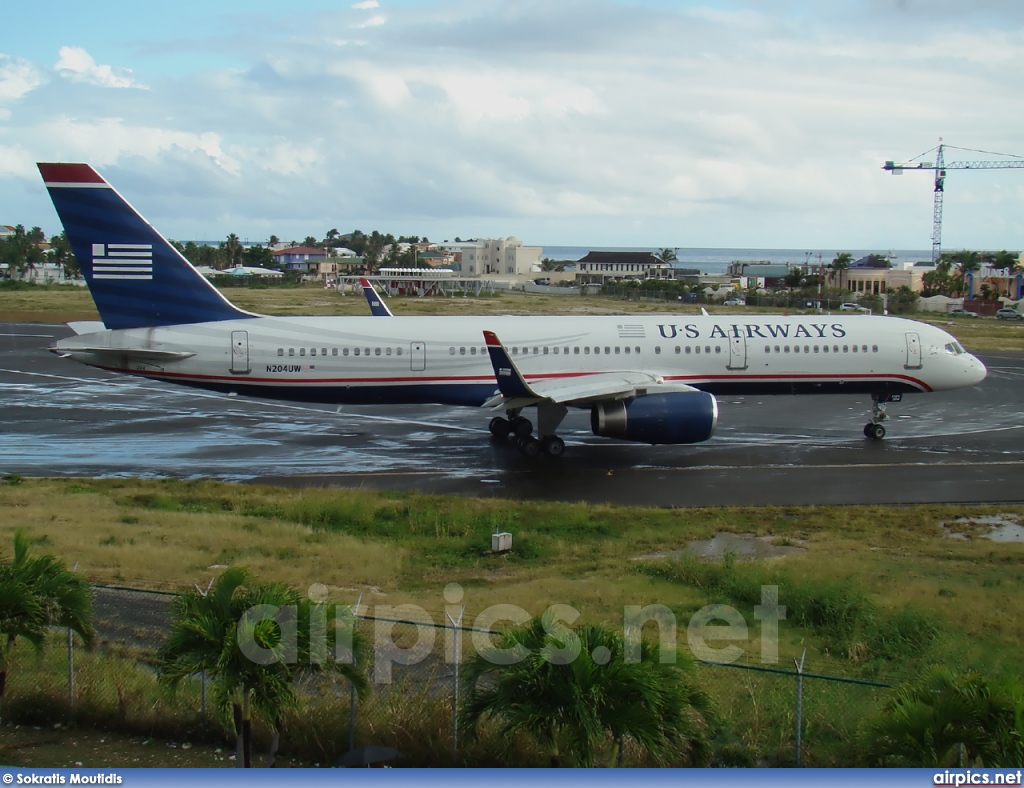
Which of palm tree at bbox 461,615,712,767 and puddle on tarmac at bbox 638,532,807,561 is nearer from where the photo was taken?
palm tree at bbox 461,615,712,767

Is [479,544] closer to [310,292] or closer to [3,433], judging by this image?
[3,433]

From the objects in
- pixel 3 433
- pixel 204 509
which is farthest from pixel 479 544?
pixel 3 433

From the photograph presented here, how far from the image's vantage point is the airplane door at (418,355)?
2952 centimetres

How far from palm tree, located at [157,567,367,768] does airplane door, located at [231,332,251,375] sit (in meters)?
19.9

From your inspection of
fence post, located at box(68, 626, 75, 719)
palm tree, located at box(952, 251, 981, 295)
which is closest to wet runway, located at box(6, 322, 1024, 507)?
fence post, located at box(68, 626, 75, 719)

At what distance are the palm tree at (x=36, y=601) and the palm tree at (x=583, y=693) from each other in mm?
4546

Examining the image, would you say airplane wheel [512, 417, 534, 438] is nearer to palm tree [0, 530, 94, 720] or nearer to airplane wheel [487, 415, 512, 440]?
airplane wheel [487, 415, 512, 440]

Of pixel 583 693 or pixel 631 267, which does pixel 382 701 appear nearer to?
pixel 583 693

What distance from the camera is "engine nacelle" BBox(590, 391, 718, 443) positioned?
26.5m

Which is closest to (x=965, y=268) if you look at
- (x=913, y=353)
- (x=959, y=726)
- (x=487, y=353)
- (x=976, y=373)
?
(x=976, y=373)

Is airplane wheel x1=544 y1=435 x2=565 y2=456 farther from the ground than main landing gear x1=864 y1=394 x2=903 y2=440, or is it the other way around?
main landing gear x1=864 y1=394 x2=903 y2=440

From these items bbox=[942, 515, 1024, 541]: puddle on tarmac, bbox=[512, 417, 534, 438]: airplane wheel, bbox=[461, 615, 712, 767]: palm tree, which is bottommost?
bbox=[942, 515, 1024, 541]: puddle on tarmac

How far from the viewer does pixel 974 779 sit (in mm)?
7574

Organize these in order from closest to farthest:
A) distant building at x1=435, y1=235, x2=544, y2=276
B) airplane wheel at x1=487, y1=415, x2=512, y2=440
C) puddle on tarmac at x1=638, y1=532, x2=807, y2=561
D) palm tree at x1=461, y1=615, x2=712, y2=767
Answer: palm tree at x1=461, y1=615, x2=712, y2=767
puddle on tarmac at x1=638, y1=532, x2=807, y2=561
airplane wheel at x1=487, y1=415, x2=512, y2=440
distant building at x1=435, y1=235, x2=544, y2=276
